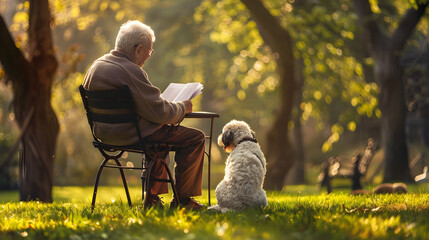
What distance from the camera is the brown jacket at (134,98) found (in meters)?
5.25

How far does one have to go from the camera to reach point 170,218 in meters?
4.79

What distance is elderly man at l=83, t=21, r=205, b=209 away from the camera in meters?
5.27

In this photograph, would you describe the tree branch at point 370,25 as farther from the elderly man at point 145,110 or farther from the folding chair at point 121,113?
the folding chair at point 121,113

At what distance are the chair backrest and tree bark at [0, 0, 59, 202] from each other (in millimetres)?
3422

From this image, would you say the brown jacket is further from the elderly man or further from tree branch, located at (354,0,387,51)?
tree branch, located at (354,0,387,51)

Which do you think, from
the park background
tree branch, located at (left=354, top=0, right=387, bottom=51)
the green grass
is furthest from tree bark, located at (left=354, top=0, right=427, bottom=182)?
the green grass

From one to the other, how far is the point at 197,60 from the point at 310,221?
22163mm

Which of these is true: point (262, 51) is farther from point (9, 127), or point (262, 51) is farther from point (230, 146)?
point (230, 146)

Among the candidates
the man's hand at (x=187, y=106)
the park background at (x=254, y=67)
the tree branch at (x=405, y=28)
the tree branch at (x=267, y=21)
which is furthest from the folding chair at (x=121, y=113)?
the tree branch at (x=405, y=28)

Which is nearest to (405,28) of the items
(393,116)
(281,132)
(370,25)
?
(370,25)

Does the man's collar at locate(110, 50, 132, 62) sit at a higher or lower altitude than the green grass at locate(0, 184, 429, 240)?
higher

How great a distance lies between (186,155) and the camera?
18.6 feet

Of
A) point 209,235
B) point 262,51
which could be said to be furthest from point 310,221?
point 262,51

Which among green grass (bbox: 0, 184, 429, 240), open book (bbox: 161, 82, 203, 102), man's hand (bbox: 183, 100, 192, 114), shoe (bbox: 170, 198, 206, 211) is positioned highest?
open book (bbox: 161, 82, 203, 102)
